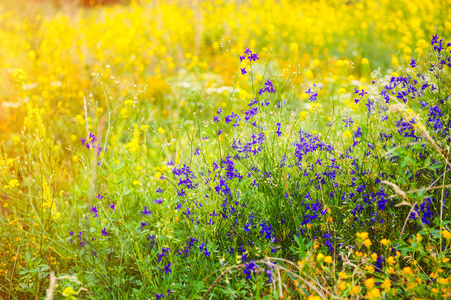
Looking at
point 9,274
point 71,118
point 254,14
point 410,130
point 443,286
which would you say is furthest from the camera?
point 254,14

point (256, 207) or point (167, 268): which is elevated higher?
point (256, 207)

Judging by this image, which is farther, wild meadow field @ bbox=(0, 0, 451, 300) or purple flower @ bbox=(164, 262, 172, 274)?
purple flower @ bbox=(164, 262, 172, 274)

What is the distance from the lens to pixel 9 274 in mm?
2074

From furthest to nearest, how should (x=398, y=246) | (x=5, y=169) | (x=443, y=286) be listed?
1. (x=5, y=169)
2. (x=398, y=246)
3. (x=443, y=286)

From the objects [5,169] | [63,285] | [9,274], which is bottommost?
[9,274]

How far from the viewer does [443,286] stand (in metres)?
1.47

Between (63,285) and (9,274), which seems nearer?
(63,285)

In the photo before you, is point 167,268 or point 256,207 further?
point 256,207

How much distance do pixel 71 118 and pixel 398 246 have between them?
3.45m

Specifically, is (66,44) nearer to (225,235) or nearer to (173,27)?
(173,27)

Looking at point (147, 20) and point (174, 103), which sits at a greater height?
point (147, 20)

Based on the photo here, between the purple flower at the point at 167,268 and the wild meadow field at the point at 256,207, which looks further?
the purple flower at the point at 167,268

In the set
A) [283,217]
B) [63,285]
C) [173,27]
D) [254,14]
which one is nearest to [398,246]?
[283,217]

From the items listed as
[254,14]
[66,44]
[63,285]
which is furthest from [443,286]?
[254,14]
